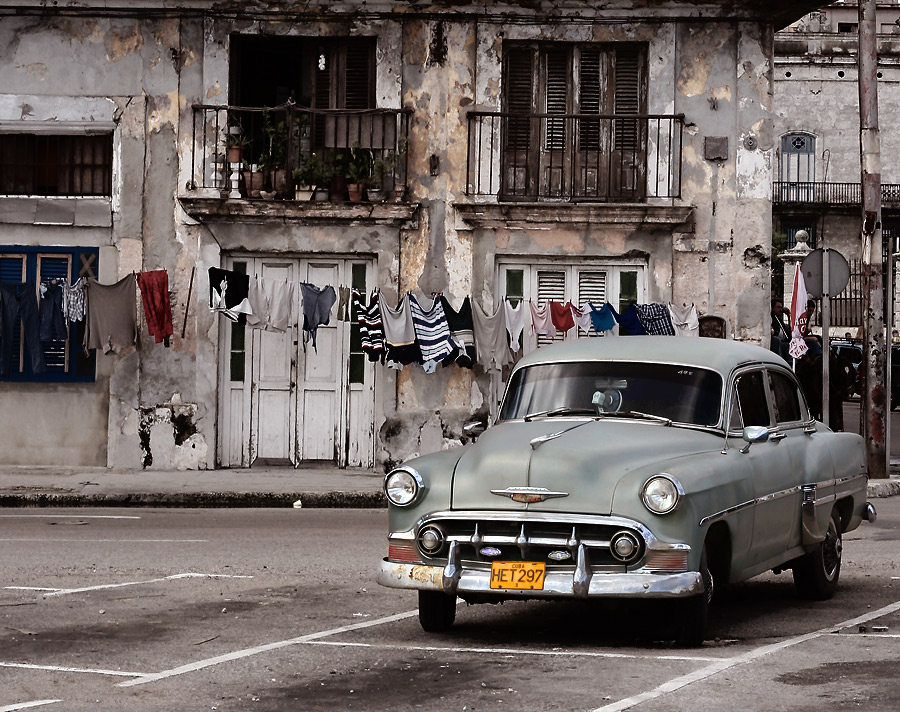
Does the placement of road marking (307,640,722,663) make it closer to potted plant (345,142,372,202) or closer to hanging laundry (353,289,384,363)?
hanging laundry (353,289,384,363)

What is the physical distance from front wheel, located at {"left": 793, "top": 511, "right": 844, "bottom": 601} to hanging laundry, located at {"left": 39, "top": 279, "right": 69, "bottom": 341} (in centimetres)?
1294

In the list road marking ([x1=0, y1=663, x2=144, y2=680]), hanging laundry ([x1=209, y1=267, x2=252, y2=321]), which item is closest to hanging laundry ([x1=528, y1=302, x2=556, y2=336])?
hanging laundry ([x1=209, y1=267, x2=252, y2=321])

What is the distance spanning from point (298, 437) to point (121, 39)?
5.92 meters

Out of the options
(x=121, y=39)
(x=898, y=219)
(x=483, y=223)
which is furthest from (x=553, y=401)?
(x=898, y=219)

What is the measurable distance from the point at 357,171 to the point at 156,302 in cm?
320

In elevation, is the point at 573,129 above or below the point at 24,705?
above

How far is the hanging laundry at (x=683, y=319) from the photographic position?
21.8m

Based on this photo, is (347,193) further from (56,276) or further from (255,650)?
(255,650)

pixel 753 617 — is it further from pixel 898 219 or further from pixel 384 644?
pixel 898 219

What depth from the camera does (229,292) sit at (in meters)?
20.8

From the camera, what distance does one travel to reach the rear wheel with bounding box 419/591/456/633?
9.14 meters

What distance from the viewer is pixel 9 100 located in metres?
22.0

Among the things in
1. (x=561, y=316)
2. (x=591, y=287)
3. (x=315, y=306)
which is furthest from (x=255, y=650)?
(x=591, y=287)

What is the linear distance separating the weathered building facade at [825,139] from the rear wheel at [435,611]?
170ft
